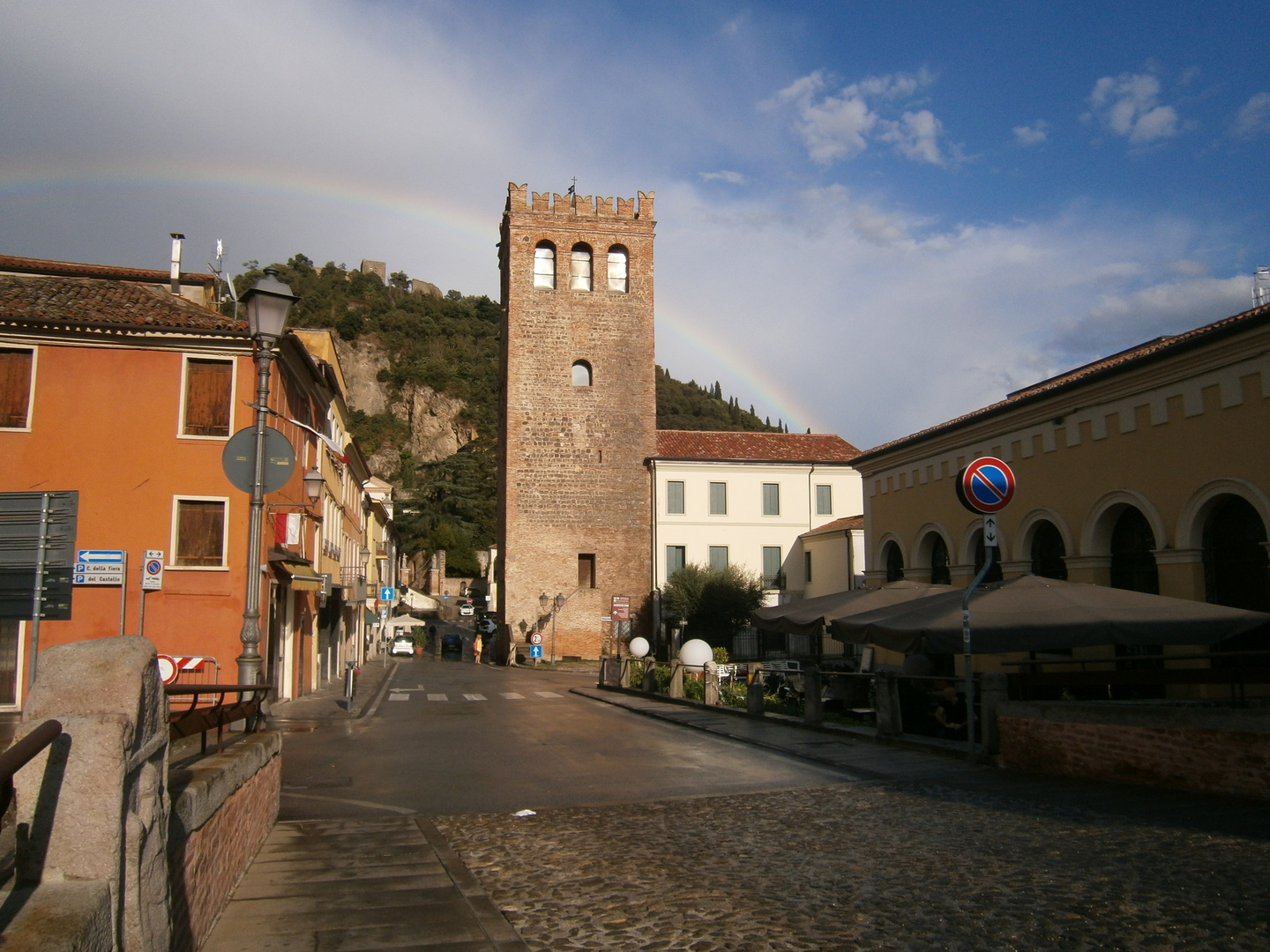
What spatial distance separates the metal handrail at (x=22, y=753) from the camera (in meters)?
2.53

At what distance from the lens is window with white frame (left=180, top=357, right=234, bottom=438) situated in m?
21.5

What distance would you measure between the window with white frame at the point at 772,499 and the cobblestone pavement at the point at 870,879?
40.2m

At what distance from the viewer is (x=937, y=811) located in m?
8.67

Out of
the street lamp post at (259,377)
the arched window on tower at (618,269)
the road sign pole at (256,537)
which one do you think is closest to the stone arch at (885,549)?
the road sign pole at (256,537)

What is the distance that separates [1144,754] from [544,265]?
43.0m

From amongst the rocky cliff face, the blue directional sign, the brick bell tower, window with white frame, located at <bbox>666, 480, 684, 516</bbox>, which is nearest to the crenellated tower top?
the brick bell tower

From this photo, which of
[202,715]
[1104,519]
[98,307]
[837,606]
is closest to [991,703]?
[837,606]

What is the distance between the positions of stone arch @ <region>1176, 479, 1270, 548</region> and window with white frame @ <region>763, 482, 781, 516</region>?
31970 mm

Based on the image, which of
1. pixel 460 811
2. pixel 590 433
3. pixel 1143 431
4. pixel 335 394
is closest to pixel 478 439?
pixel 590 433

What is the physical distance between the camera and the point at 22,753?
2703 mm

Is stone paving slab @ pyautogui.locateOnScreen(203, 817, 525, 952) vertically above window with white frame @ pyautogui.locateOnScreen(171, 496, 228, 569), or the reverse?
window with white frame @ pyautogui.locateOnScreen(171, 496, 228, 569)

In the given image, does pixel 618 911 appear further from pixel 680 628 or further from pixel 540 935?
pixel 680 628

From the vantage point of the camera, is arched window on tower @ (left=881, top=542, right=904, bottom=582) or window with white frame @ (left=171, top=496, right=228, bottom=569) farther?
arched window on tower @ (left=881, top=542, right=904, bottom=582)

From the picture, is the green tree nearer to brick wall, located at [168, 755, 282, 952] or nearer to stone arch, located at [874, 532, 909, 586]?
stone arch, located at [874, 532, 909, 586]
